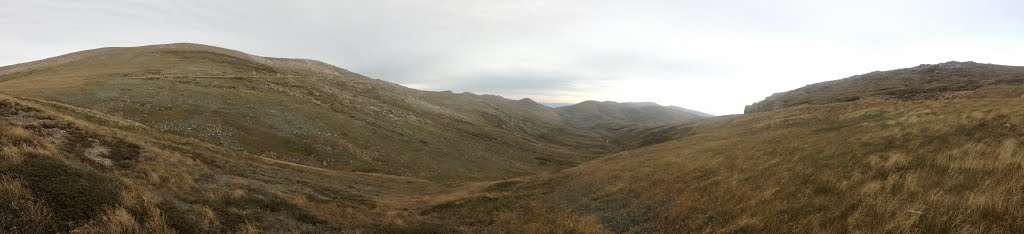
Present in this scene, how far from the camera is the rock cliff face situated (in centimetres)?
5844

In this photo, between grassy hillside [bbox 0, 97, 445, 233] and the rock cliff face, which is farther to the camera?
the rock cliff face

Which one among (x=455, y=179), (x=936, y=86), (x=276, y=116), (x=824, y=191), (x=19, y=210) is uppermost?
(x=936, y=86)

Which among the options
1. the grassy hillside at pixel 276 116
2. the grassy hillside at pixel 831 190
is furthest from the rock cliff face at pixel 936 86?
the grassy hillside at pixel 276 116

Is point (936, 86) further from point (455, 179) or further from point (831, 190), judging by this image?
point (831, 190)

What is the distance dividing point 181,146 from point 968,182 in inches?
1728

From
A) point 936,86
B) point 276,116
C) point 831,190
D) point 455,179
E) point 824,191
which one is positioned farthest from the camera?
point 936,86

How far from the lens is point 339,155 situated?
52875mm

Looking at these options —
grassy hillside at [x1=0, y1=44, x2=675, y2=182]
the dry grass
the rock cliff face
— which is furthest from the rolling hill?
the rock cliff face

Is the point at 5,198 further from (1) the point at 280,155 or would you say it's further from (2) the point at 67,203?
(1) the point at 280,155

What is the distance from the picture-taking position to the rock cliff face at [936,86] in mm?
58438

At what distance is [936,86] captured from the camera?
80250 mm

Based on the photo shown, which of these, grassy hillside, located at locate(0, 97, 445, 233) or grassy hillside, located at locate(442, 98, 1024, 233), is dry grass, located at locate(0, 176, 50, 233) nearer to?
grassy hillside, located at locate(0, 97, 445, 233)

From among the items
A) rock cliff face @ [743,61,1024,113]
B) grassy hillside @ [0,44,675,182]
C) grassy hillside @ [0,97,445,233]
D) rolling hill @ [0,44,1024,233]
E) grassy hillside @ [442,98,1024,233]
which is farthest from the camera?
rock cliff face @ [743,61,1024,113]

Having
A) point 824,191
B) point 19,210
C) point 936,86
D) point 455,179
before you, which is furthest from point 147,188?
point 936,86
